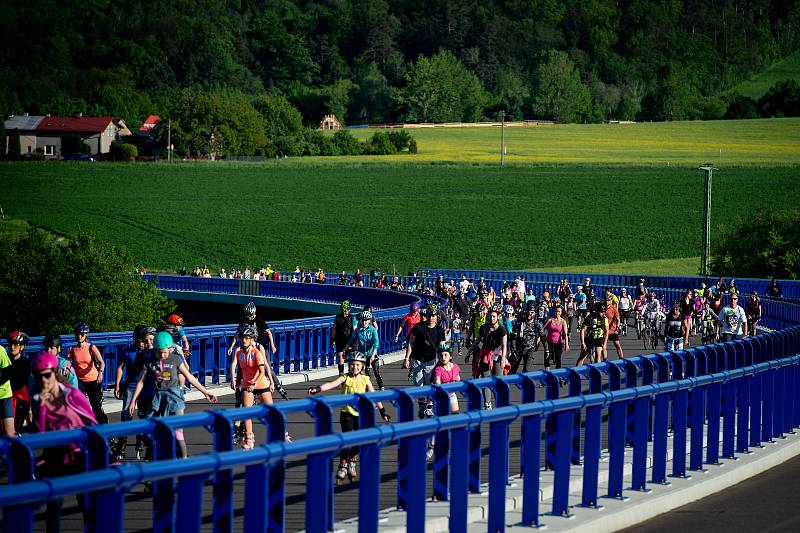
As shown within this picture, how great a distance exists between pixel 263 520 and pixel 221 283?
2290 inches

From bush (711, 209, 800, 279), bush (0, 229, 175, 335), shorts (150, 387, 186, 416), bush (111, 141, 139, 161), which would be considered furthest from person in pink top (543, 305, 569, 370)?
bush (111, 141, 139, 161)

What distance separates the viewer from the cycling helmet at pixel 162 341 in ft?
48.3

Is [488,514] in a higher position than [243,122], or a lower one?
lower

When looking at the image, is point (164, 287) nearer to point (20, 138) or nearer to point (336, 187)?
point (336, 187)

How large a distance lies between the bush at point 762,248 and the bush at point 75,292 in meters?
30.8

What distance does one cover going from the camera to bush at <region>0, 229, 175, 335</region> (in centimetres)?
5081

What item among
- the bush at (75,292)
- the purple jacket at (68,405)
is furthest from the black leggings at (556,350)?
the bush at (75,292)

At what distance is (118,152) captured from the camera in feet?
491

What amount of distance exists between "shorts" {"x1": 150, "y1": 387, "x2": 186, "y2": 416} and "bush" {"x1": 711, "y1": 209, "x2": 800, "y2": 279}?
58.2 metres

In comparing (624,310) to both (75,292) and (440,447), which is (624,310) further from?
(440,447)

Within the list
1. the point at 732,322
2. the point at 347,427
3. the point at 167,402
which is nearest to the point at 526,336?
the point at 732,322

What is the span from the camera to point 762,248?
7462cm

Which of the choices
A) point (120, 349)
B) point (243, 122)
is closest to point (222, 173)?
point (243, 122)

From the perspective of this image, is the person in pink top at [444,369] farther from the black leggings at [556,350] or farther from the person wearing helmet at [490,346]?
the black leggings at [556,350]
